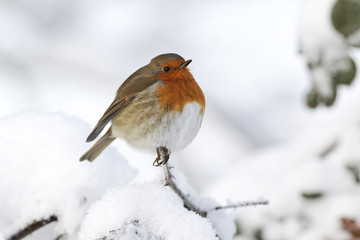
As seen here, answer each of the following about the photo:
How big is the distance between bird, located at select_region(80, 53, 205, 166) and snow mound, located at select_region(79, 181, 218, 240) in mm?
602

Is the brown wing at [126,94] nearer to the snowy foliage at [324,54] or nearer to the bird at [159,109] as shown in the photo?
the bird at [159,109]

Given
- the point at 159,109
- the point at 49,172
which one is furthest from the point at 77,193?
the point at 159,109

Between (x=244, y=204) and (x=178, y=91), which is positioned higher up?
(x=178, y=91)

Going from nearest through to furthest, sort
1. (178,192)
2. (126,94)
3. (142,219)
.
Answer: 1. (142,219)
2. (178,192)
3. (126,94)

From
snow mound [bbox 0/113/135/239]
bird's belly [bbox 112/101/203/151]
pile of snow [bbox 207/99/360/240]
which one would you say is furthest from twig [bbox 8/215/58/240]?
pile of snow [bbox 207/99/360/240]

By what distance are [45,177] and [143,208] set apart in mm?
417

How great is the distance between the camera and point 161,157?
188cm

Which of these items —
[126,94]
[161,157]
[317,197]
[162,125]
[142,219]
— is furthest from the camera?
[317,197]

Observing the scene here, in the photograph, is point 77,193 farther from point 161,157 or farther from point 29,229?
point 161,157

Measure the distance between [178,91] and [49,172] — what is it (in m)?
0.74

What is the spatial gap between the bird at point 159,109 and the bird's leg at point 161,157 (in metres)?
0.06

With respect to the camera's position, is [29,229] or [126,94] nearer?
[29,229]

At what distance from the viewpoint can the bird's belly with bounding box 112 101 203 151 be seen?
208 centimetres

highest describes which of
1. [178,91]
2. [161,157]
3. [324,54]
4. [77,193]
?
[324,54]
